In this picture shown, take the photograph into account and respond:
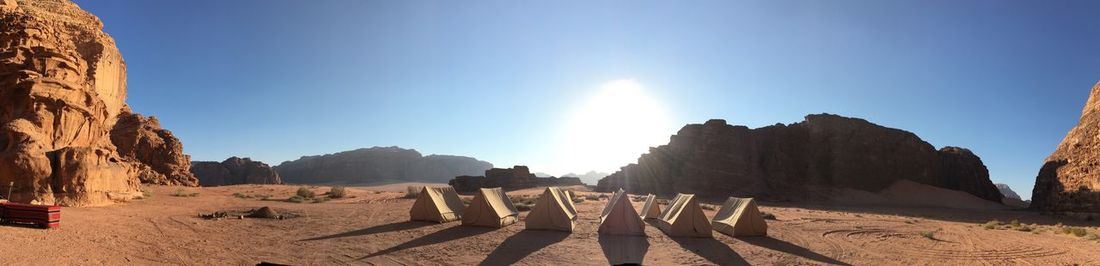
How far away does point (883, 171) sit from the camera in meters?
46.4

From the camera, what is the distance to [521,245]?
12336mm

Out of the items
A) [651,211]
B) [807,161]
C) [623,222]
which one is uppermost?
[807,161]

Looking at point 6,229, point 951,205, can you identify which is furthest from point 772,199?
point 6,229

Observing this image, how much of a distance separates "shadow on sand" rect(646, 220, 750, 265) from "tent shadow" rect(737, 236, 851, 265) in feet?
3.88

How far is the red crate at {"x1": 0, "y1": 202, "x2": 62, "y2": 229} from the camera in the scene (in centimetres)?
1139

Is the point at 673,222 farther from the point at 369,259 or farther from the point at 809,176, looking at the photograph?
the point at 809,176

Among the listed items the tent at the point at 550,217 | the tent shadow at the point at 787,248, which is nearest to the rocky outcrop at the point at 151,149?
the tent at the point at 550,217

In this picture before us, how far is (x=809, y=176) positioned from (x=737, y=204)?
122ft

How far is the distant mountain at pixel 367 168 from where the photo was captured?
110 metres

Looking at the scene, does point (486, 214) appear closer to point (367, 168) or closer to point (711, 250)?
point (711, 250)

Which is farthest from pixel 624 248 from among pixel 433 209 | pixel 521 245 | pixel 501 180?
pixel 501 180

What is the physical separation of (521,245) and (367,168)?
11272 cm

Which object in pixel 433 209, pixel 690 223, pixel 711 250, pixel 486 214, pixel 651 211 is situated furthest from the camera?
pixel 651 211

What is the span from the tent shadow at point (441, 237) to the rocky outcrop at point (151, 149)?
1266 inches
